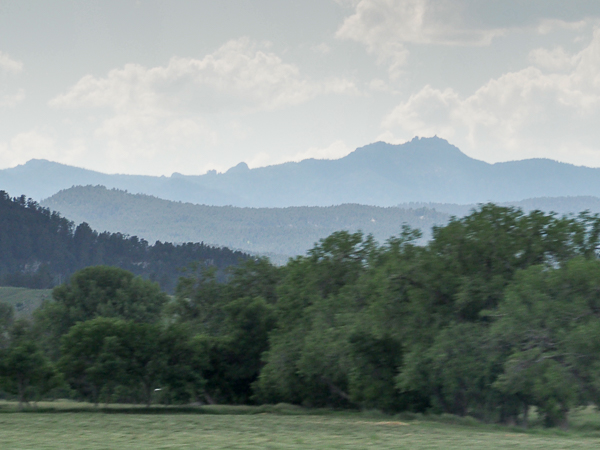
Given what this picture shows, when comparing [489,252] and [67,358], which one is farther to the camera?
[67,358]

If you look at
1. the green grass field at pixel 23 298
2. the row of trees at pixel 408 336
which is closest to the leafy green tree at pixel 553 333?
the row of trees at pixel 408 336

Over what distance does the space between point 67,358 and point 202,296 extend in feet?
78.8

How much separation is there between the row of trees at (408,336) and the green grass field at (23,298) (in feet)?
353

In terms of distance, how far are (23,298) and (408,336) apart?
147 meters

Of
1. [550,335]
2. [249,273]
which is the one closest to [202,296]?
[249,273]

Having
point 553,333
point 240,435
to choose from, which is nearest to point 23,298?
point 553,333

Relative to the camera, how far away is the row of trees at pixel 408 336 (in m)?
32.8

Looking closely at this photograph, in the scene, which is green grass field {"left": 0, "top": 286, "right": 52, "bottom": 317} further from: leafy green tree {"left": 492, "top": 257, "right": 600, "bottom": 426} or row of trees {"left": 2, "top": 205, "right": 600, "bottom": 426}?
leafy green tree {"left": 492, "top": 257, "right": 600, "bottom": 426}

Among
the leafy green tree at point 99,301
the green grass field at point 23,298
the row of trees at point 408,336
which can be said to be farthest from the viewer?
the green grass field at point 23,298

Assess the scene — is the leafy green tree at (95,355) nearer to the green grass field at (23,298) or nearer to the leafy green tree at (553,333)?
the leafy green tree at (553,333)

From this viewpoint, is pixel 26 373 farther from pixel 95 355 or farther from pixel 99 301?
pixel 99 301

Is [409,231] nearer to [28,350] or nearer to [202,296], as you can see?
[28,350]

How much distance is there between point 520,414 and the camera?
39969mm

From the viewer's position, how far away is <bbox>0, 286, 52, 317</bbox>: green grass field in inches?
6255
